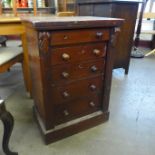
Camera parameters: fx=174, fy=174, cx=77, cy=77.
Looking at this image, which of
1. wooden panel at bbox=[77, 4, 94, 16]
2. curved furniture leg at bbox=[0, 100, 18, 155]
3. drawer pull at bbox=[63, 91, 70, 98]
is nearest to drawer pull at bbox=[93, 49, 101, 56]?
drawer pull at bbox=[63, 91, 70, 98]

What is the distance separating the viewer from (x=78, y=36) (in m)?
0.98

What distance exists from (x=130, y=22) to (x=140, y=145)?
133 cm

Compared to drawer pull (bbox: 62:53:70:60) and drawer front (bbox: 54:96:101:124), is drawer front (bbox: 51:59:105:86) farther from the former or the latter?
drawer front (bbox: 54:96:101:124)

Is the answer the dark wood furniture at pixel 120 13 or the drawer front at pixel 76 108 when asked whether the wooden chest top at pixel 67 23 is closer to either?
the drawer front at pixel 76 108

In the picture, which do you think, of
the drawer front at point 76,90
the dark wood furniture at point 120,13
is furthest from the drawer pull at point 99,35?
the dark wood furniture at point 120,13

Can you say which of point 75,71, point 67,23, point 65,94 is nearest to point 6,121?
point 65,94

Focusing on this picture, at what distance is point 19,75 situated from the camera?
7.34ft

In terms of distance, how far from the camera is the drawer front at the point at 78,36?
915 mm

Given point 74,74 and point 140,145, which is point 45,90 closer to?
point 74,74

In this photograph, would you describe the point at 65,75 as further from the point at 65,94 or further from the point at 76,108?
the point at 76,108

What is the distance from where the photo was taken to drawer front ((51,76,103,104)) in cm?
109

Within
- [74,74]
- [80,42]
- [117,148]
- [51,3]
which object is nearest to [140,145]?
[117,148]

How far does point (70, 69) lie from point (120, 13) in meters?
1.12

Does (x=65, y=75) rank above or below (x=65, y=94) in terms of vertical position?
above
